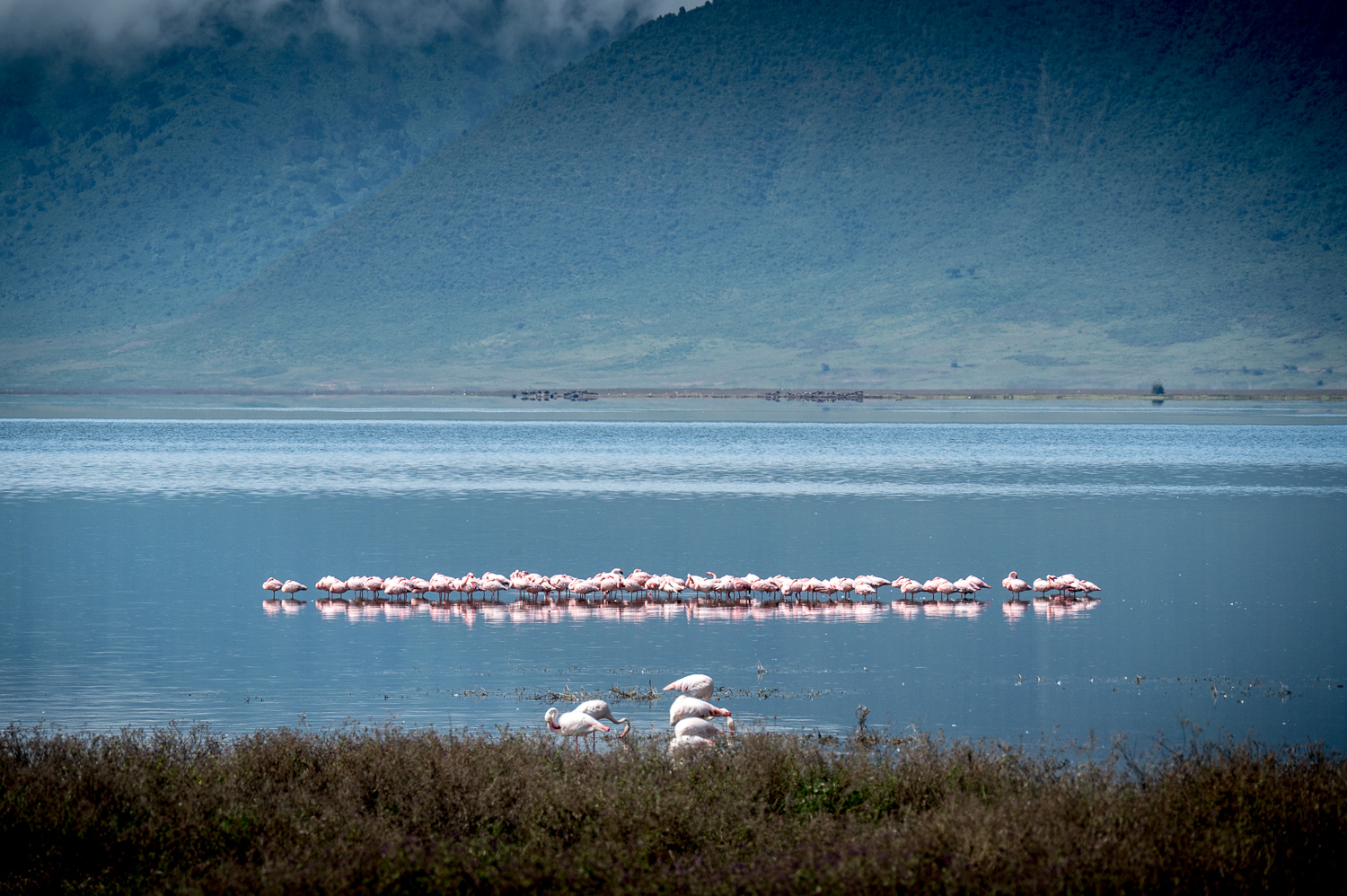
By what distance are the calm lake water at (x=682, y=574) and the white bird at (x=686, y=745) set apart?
2.61 m

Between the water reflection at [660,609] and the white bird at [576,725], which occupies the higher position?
the water reflection at [660,609]

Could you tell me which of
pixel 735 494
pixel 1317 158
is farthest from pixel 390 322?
pixel 735 494

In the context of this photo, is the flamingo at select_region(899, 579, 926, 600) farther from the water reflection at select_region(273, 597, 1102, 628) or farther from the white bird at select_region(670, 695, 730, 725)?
the white bird at select_region(670, 695, 730, 725)

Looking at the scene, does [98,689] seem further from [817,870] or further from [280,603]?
[817,870]

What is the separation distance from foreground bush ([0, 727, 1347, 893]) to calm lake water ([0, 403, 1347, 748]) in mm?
Answer: 3450

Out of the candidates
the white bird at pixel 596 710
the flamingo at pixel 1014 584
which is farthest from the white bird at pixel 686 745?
the flamingo at pixel 1014 584

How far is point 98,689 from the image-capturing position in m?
19.8

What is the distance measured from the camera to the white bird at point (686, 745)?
1459cm

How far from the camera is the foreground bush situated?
1127 cm

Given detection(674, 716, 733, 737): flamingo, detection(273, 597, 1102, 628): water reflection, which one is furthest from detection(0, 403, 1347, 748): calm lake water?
detection(674, 716, 733, 737): flamingo

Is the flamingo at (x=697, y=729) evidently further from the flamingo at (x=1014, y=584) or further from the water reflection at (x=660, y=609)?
the flamingo at (x=1014, y=584)

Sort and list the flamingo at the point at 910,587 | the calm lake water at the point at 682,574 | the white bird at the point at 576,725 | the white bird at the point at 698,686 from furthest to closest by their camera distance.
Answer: the flamingo at the point at 910,587 < the calm lake water at the point at 682,574 < the white bird at the point at 698,686 < the white bird at the point at 576,725

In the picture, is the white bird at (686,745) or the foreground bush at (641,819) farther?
the white bird at (686,745)

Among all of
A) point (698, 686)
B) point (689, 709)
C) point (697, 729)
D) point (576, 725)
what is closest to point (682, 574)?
point (698, 686)
